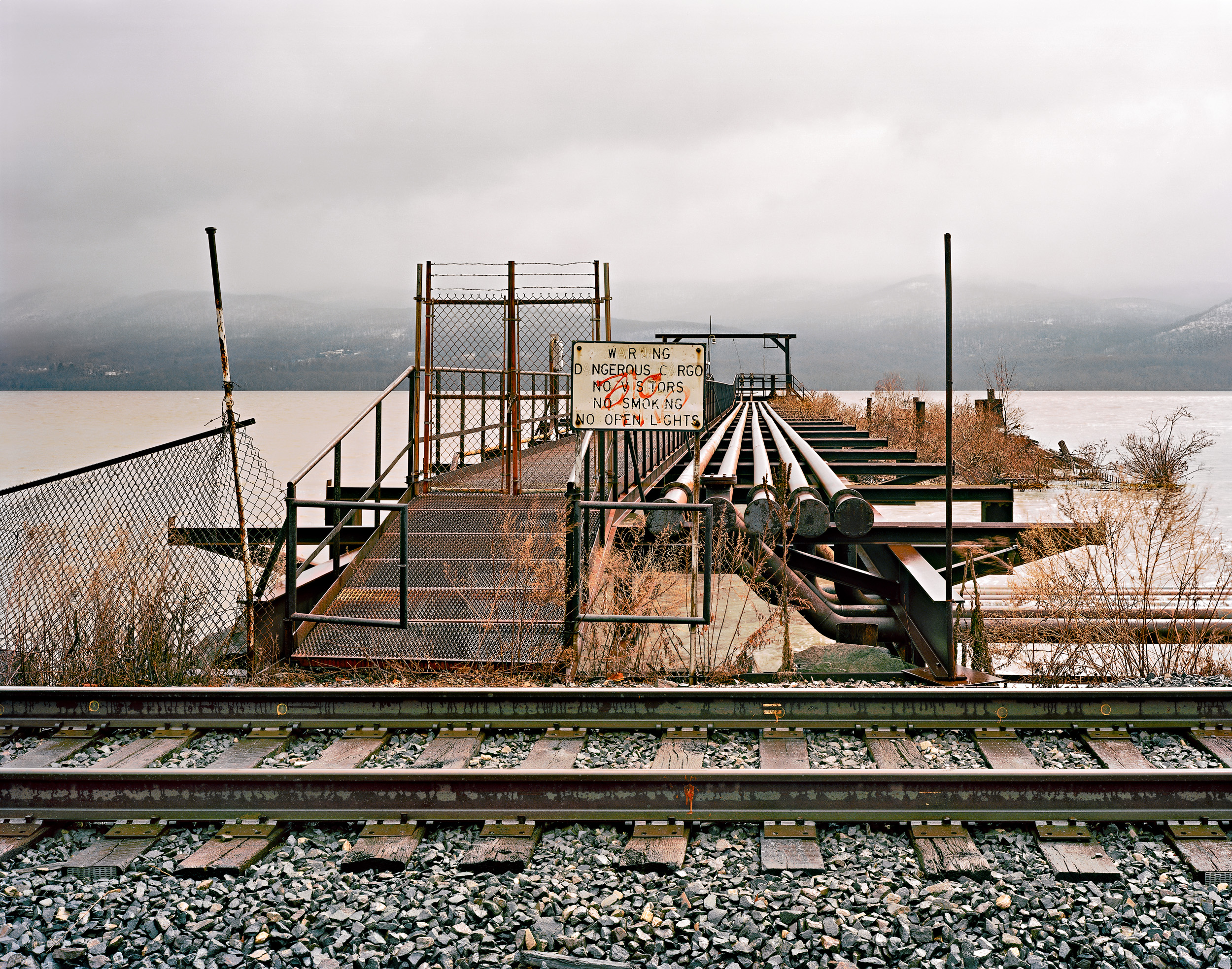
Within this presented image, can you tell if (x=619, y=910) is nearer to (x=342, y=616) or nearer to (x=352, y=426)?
(x=342, y=616)

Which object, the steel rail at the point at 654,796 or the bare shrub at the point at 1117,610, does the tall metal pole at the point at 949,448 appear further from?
the steel rail at the point at 654,796

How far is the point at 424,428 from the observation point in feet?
39.8

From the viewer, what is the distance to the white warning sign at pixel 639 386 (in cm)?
859

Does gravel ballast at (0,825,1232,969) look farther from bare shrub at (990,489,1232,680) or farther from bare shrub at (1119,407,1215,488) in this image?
bare shrub at (1119,407,1215,488)

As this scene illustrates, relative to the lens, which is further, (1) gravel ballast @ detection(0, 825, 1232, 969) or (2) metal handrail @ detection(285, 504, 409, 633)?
(2) metal handrail @ detection(285, 504, 409, 633)

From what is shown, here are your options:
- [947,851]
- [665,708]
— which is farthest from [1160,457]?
[947,851]

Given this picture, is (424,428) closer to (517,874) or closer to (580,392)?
(580,392)

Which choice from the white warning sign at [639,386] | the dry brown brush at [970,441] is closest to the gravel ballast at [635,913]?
the white warning sign at [639,386]

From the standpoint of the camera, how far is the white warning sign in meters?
8.59

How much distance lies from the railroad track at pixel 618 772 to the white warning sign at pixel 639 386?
10.1 feet

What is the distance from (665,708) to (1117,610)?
15.8 ft

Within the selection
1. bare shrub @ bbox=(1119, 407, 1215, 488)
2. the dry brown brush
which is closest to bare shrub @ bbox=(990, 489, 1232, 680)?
the dry brown brush

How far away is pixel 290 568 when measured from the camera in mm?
7805

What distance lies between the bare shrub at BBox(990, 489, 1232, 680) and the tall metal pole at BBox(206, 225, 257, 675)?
22.3 feet
